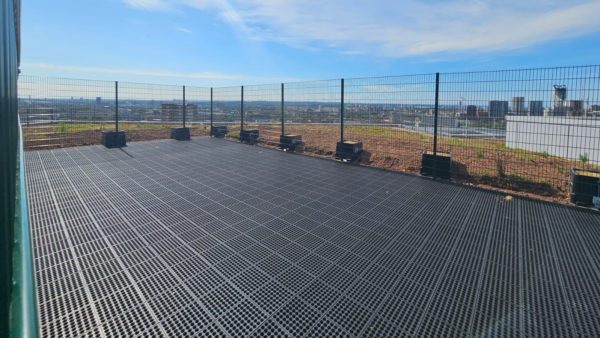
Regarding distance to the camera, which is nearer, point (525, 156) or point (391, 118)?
point (525, 156)

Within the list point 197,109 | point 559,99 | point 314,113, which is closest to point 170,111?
point 197,109

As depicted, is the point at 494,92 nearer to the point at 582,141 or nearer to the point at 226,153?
the point at 582,141

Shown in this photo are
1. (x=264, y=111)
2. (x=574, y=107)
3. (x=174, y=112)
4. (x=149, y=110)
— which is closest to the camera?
(x=574, y=107)

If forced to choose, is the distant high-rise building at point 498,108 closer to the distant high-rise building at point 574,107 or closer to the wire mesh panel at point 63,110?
the distant high-rise building at point 574,107

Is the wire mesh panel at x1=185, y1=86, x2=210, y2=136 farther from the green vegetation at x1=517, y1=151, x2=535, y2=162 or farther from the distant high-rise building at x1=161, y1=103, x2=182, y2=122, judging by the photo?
the green vegetation at x1=517, y1=151, x2=535, y2=162

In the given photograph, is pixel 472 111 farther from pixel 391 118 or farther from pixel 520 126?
pixel 391 118

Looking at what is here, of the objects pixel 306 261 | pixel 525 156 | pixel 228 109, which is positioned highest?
pixel 228 109

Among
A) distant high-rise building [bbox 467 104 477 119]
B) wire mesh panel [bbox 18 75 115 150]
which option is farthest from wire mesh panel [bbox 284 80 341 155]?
wire mesh panel [bbox 18 75 115 150]
